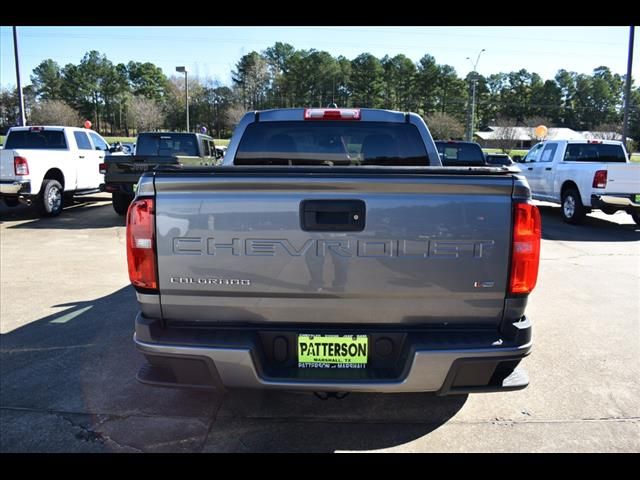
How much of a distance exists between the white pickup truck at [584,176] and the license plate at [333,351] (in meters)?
10.3

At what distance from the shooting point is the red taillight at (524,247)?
2469 mm

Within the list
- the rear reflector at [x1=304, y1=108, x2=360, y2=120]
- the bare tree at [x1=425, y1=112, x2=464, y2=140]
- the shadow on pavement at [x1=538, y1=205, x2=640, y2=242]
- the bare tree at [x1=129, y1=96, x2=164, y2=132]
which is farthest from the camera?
the bare tree at [x1=129, y1=96, x2=164, y2=132]

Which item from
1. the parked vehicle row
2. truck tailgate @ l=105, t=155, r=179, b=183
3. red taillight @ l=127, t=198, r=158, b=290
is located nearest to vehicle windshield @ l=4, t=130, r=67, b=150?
the parked vehicle row

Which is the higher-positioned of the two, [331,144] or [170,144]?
[170,144]

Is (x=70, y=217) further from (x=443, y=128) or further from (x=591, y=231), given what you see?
(x=443, y=128)

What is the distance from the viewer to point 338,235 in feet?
8.05

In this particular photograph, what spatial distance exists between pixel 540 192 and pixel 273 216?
12.7 metres

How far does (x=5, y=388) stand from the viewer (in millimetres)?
3621

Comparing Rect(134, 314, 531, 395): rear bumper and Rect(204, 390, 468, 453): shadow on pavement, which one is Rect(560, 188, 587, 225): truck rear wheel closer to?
A: Rect(204, 390, 468, 453): shadow on pavement

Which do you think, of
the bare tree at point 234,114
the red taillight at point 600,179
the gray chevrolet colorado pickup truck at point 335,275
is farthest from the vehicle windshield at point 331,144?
the bare tree at point 234,114

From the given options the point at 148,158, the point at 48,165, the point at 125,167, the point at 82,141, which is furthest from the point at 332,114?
the point at 82,141

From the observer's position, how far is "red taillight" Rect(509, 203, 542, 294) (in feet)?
8.10

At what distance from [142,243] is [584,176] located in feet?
36.7
